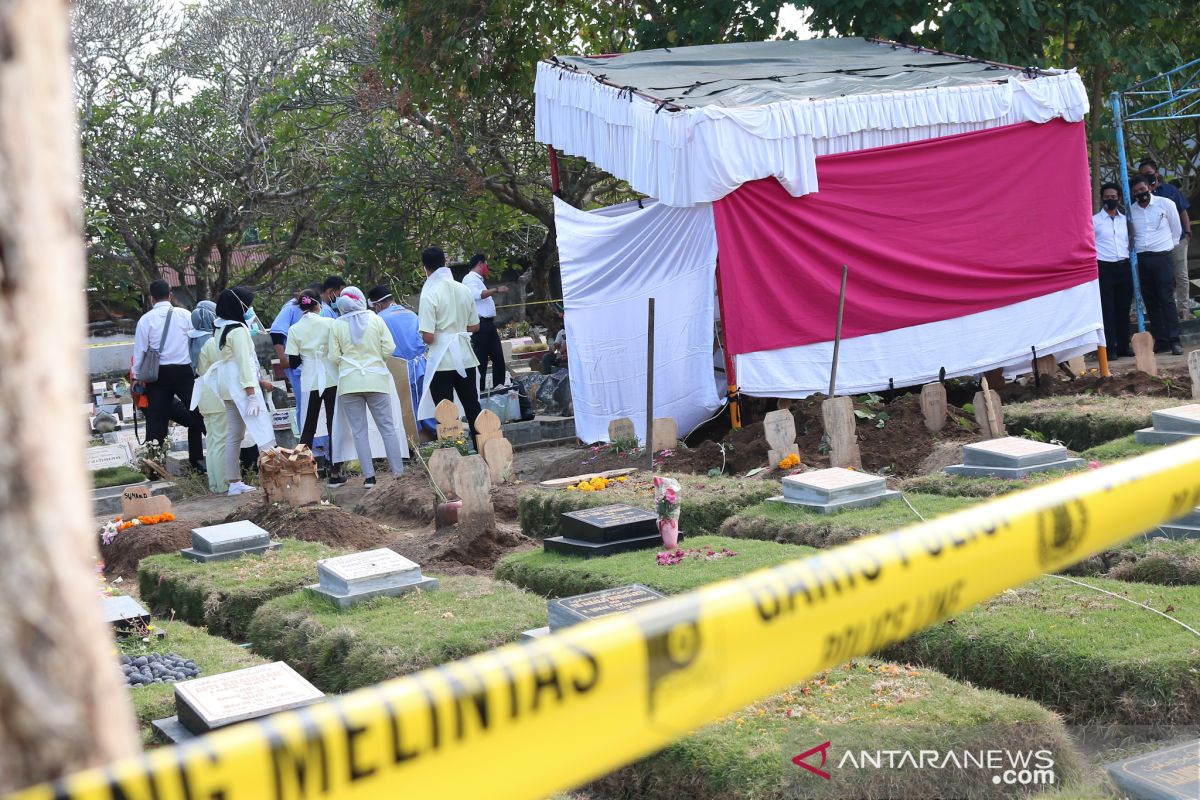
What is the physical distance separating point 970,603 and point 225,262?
22801 millimetres

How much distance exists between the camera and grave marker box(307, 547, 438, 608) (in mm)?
6605

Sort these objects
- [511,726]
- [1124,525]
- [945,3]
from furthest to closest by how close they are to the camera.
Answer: [945,3] → [1124,525] → [511,726]

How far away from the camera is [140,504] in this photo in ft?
33.1

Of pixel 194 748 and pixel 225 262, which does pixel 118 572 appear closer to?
pixel 194 748

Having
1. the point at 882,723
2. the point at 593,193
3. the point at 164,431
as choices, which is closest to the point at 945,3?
the point at 593,193

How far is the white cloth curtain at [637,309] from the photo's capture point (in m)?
11.6

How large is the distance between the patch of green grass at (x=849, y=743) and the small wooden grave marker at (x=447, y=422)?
7.04m

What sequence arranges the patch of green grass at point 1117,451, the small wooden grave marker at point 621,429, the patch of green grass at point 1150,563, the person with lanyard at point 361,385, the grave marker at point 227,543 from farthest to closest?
the person with lanyard at point 361,385 < the small wooden grave marker at point 621,429 < the grave marker at point 227,543 < the patch of green grass at point 1117,451 < the patch of green grass at point 1150,563

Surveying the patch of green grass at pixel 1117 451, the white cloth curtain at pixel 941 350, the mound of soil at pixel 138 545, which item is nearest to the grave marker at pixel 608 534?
the patch of green grass at pixel 1117 451

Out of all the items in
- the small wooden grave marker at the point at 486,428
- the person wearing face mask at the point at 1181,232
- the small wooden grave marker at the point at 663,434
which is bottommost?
the small wooden grave marker at the point at 663,434

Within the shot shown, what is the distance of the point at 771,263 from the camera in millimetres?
11375

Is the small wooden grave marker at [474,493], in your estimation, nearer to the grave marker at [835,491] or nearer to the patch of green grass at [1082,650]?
the grave marker at [835,491]

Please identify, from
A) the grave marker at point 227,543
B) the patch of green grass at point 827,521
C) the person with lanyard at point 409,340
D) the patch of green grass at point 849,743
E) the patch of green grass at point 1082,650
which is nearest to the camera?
the patch of green grass at point 849,743

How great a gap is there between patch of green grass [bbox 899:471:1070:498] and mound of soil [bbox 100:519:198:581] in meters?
5.23
